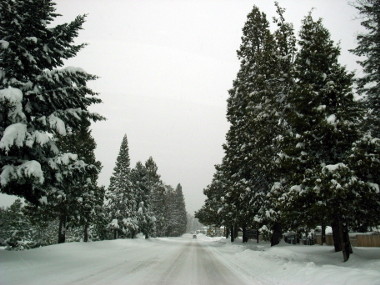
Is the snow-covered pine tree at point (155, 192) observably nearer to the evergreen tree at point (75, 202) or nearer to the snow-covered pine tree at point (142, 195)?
the snow-covered pine tree at point (142, 195)

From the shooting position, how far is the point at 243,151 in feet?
86.3

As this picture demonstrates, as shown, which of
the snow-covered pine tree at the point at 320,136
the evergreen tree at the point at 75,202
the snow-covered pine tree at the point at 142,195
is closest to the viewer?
the snow-covered pine tree at the point at 320,136

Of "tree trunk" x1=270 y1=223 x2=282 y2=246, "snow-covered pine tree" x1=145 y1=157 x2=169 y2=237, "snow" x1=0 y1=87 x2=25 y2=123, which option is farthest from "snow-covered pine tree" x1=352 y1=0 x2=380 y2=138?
"snow-covered pine tree" x1=145 y1=157 x2=169 y2=237

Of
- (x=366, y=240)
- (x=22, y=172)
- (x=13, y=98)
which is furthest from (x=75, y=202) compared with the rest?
(x=366, y=240)

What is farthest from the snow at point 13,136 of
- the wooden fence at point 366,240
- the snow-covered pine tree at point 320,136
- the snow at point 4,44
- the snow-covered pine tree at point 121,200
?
the snow-covered pine tree at point 121,200

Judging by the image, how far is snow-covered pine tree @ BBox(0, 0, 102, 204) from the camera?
12.0 m

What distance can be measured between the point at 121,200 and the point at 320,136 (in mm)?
34182

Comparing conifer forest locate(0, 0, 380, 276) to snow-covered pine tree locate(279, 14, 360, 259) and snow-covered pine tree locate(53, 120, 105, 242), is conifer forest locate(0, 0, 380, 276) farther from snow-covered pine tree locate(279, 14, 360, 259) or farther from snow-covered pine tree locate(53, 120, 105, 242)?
snow-covered pine tree locate(53, 120, 105, 242)

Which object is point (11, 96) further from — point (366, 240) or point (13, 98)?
point (366, 240)

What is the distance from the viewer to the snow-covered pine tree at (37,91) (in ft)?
39.3

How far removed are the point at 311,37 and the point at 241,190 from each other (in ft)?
45.9

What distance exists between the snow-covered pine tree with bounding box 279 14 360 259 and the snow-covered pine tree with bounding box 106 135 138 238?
32068 millimetres

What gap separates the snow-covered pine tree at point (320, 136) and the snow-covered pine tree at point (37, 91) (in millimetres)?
9378

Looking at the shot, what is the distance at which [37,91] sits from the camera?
499 inches
